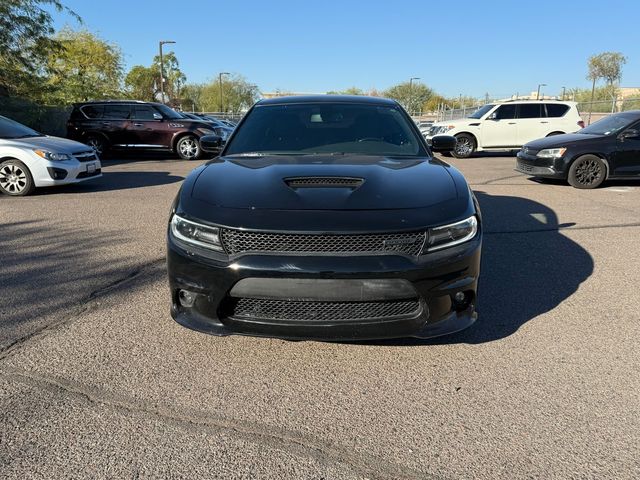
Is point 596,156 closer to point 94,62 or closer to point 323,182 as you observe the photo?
point 323,182

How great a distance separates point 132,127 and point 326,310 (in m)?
14.8

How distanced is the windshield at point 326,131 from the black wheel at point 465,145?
1319 cm

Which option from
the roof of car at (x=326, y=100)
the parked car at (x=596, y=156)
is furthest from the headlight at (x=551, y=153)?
the roof of car at (x=326, y=100)

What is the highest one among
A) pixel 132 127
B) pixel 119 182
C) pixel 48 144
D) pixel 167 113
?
pixel 167 113

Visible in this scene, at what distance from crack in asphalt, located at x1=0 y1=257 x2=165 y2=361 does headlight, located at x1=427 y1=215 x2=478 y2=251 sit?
2.61 meters

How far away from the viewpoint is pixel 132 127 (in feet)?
51.7

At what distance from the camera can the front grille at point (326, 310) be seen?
2.74 meters

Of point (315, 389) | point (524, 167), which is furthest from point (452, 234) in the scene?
point (524, 167)

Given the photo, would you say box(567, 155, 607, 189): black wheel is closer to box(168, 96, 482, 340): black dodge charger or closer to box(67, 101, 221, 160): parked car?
box(168, 96, 482, 340): black dodge charger

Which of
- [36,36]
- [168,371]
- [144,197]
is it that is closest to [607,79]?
[36,36]

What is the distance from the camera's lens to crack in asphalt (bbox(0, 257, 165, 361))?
326 cm

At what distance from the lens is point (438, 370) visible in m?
2.98

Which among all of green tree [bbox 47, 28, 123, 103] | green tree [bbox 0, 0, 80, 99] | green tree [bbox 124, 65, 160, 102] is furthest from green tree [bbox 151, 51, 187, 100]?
green tree [bbox 0, 0, 80, 99]

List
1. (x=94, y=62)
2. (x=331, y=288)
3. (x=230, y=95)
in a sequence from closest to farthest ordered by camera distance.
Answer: (x=331, y=288)
(x=94, y=62)
(x=230, y=95)
